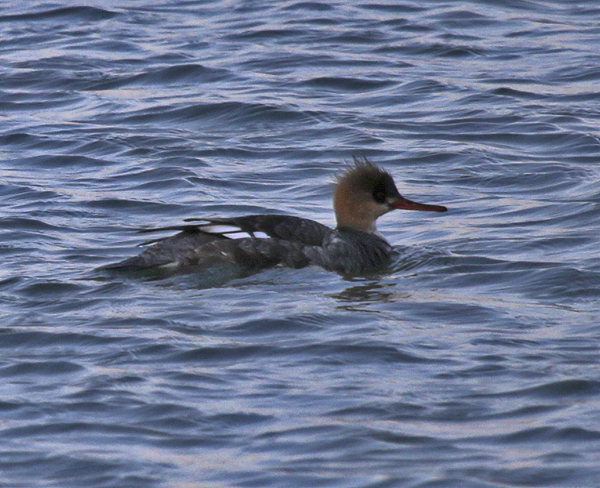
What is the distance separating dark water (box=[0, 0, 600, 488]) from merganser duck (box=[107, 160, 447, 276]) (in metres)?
0.13

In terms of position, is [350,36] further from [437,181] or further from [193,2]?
[437,181]

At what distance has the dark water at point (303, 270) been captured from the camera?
529cm

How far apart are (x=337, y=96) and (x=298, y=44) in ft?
6.95

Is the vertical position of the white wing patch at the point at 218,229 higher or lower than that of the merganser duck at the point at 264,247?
higher

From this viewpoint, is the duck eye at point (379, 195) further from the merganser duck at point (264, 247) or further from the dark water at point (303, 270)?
the dark water at point (303, 270)

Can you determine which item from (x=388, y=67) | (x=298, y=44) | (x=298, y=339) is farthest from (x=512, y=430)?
(x=298, y=44)

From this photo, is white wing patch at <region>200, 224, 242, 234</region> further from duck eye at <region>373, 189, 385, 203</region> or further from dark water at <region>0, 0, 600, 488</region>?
duck eye at <region>373, 189, 385, 203</region>

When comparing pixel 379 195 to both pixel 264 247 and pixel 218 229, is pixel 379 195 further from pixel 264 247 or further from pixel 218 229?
pixel 218 229

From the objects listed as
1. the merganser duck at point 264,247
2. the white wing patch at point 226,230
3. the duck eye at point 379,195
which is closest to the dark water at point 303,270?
the merganser duck at point 264,247

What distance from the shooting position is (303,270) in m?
8.25

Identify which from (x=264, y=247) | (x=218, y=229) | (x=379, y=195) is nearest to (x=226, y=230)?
(x=218, y=229)

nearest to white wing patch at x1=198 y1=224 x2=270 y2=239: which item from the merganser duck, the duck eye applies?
the merganser duck

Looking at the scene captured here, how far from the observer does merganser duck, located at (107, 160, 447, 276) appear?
8008 millimetres

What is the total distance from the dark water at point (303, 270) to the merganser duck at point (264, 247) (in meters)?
0.13
